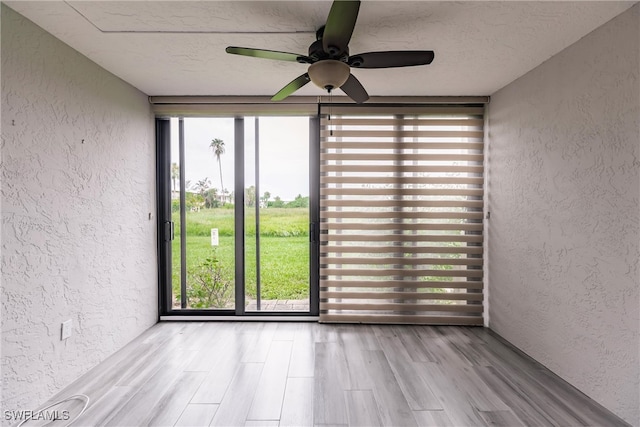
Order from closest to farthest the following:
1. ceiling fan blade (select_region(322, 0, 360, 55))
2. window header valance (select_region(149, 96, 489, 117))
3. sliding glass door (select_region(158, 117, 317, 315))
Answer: ceiling fan blade (select_region(322, 0, 360, 55)) → window header valance (select_region(149, 96, 489, 117)) → sliding glass door (select_region(158, 117, 317, 315))

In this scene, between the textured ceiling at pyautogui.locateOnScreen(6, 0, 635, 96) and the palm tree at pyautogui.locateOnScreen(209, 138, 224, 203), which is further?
the palm tree at pyautogui.locateOnScreen(209, 138, 224, 203)

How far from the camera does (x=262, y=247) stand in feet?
10.7

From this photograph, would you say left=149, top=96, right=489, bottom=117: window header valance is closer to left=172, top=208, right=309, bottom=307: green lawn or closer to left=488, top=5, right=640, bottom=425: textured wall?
left=488, top=5, right=640, bottom=425: textured wall

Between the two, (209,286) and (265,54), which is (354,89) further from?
(209,286)

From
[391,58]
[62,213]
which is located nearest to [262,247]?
[62,213]

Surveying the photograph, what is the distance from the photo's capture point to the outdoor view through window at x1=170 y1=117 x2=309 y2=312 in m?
3.24

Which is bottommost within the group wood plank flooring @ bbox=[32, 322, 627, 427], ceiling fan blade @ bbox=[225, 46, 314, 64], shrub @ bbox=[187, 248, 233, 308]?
wood plank flooring @ bbox=[32, 322, 627, 427]

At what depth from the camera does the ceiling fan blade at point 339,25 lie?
4.20ft

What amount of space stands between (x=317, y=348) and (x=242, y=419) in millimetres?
966

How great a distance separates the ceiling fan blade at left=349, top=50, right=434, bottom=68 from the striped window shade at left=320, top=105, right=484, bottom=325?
128 cm

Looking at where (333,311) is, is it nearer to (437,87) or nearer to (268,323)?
(268,323)

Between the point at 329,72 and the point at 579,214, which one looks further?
the point at 579,214

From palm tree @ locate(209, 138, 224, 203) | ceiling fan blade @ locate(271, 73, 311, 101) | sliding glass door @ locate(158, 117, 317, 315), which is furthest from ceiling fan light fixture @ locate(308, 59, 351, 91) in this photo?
palm tree @ locate(209, 138, 224, 203)

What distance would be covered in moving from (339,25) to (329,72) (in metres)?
0.30
